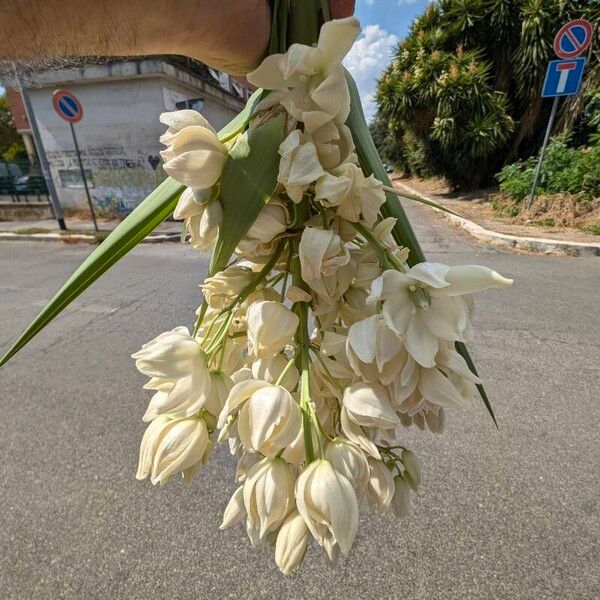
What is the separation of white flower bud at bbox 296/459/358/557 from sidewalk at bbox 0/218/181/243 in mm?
6377

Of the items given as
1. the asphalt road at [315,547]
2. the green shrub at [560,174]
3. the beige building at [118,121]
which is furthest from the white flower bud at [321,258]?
the beige building at [118,121]

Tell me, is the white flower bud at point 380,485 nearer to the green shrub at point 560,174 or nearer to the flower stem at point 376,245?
the flower stem at point 376,245

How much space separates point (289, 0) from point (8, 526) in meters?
1.98

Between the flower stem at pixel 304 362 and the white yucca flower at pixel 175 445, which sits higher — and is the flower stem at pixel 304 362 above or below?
above

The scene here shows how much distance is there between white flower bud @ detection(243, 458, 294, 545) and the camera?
0.38m

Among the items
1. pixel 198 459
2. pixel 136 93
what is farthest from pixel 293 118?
pixel 136 93

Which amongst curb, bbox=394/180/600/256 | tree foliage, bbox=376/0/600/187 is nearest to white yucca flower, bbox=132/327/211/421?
curb, bbox=394/180/600/256

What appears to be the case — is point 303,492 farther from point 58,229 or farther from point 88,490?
point 58,229

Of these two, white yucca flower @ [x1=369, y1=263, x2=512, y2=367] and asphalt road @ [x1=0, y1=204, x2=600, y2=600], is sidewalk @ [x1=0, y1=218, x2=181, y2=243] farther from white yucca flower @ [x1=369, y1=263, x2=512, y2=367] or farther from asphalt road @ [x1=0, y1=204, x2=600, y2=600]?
white yucca flower @ [x1=369, y1=263, x2=512, y2=367]

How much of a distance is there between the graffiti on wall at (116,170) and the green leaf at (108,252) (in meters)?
8.86

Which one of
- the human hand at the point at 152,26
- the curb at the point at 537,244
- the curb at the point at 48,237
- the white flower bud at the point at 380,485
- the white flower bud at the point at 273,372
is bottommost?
the curb at the point at 48,237

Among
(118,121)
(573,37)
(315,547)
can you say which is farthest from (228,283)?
(118,121)

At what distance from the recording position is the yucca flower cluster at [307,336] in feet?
1.07

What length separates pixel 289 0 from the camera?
356 millimetres
